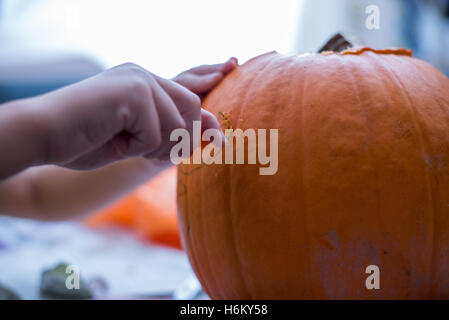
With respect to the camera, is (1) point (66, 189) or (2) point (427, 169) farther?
(1) point (66, 189)

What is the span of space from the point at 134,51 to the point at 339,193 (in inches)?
35.5

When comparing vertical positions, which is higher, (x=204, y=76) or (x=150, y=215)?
(x=204, y=76)

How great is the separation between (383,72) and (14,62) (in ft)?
4.32

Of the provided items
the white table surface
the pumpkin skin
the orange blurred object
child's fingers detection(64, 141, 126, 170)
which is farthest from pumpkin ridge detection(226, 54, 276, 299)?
the orange blurred object

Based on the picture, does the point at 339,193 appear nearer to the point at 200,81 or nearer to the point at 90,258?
the point at 200,81

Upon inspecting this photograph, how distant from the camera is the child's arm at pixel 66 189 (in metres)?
0.72

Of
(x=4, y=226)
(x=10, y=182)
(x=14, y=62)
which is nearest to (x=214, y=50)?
(x=10, y=182)

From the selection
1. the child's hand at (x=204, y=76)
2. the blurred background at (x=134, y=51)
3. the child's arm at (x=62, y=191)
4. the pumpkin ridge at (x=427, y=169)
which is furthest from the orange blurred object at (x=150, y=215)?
the pumpkin ridge at (x=427, y=169)

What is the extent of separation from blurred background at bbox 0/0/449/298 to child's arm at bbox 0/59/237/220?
0.10m

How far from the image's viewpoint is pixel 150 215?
36.0 inches

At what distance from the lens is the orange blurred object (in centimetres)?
88

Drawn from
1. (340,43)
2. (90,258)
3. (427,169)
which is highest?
(340,43)

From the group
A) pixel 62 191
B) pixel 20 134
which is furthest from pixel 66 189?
pixel 20 134

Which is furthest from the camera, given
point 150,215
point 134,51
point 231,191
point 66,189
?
point 134,51
